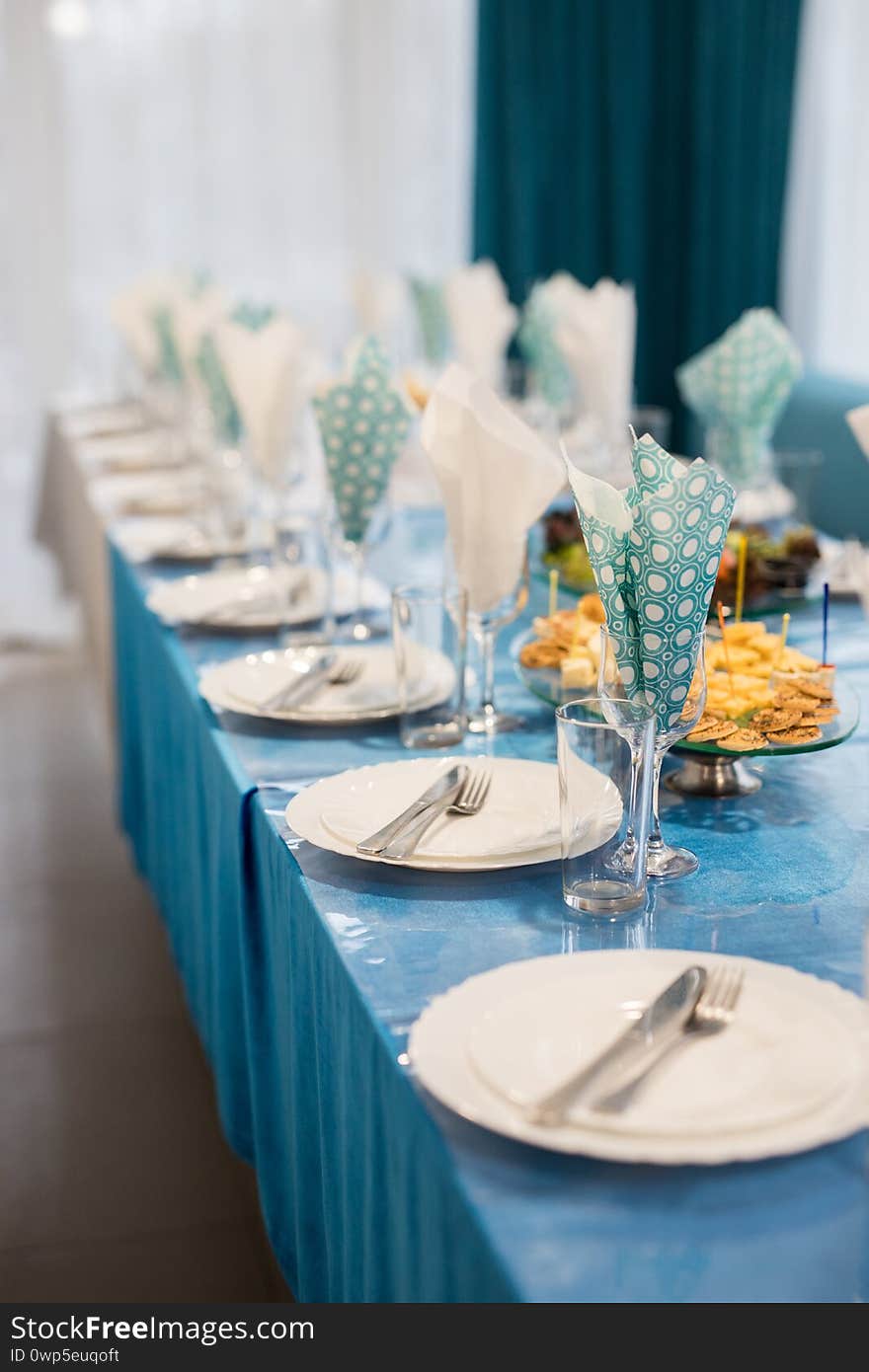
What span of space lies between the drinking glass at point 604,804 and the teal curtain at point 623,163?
3739mm

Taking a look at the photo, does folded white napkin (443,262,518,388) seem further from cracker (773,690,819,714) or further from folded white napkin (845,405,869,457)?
folded white napkin (845,405,869,457)

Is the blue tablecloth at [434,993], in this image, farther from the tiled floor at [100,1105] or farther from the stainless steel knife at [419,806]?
the tiled floor at [100,1105]

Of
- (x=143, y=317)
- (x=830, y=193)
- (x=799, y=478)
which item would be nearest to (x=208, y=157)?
(x=143, y=317)

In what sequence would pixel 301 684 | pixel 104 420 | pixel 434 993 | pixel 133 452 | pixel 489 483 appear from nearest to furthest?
pixel 434 993 → pixel 489 483 → pixel 301 684 → pixel 133 452 → pixel 104 420

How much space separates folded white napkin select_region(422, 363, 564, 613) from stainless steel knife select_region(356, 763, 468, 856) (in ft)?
0.77

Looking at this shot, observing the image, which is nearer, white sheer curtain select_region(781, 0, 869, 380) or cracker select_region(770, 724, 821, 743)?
cracker select_region(770, 724, 821, 743)

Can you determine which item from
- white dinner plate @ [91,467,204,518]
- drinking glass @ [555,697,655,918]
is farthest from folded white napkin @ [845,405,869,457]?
white dinner plate @ [91,467,204,518]

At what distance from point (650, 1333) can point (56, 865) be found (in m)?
2.66

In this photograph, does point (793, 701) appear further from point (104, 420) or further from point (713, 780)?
point (104, 420)

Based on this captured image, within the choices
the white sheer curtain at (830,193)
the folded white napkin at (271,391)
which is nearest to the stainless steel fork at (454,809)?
the folded white napkin at (271,391)

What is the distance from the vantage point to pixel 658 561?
1155 mm

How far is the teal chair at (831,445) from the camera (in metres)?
2.98

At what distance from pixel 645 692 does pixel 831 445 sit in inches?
86.7

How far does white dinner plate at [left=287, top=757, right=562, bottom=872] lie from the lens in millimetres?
1158
